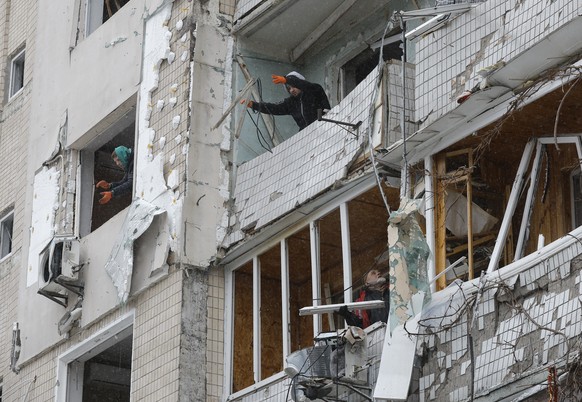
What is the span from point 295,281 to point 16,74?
7.99 metres

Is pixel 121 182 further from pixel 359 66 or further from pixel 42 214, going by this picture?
pixel 359 66

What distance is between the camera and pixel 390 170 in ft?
45.9

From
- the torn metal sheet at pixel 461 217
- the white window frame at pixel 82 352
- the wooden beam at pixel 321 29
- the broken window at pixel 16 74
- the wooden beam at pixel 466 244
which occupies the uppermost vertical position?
the broken window at pixel 16 74

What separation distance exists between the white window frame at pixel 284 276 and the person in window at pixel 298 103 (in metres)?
1.63

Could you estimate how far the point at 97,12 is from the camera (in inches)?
767

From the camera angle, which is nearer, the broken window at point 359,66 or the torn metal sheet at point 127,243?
the torn metal sheet at point 127,243

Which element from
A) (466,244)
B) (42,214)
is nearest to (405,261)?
(466,244)

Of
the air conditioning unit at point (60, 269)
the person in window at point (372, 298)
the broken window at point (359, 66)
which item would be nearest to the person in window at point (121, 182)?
the air conditioning unit at point (60, 269)

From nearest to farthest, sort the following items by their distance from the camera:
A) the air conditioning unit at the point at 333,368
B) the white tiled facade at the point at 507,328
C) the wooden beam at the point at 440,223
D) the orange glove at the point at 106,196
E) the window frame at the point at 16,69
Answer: the white tiled facade at the point at 507,328, the wooden beam at the point at 440,223, the air conditioning unit at the point at 333,368, the orange glove at the point at 106,196, the window frame at the point at 16,69

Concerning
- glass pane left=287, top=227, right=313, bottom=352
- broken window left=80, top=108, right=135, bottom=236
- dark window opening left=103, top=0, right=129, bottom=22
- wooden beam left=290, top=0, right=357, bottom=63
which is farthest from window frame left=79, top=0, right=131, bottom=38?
glass pane left=287, top=227, right=313, bottom=352

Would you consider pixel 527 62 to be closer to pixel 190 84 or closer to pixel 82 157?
pixel 190 84

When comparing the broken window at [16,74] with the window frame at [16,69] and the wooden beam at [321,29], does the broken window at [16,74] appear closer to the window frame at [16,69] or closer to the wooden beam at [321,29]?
the window frame at [16,69]

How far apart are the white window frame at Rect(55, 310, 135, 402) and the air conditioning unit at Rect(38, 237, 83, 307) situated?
0.61 meters

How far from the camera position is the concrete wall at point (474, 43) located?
1215 cm
